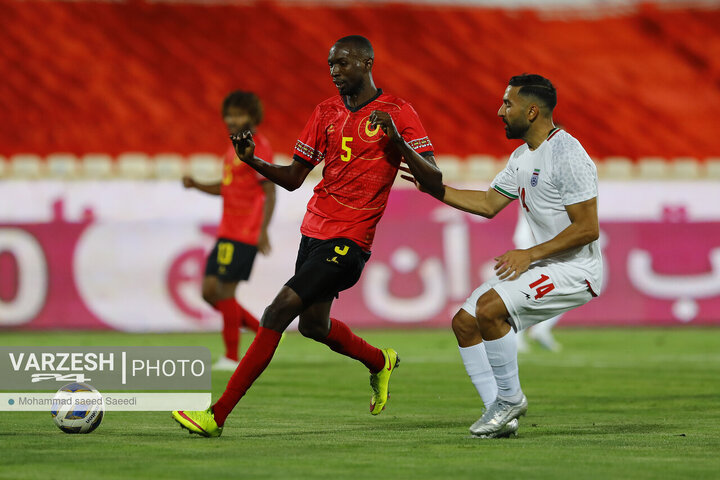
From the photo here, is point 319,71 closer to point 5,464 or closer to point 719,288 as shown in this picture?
point 719,288

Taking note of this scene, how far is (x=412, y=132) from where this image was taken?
6617mm

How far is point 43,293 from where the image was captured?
575 inches

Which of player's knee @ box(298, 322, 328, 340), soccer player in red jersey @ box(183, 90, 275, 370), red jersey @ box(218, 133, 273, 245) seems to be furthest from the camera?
red jersey @ box(218, 133, 273, 245)

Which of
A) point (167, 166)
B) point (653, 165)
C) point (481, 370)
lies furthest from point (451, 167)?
point (481, 370)

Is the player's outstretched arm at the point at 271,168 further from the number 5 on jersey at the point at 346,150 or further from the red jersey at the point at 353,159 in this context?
the number 5 on jersey at the point at 346,150

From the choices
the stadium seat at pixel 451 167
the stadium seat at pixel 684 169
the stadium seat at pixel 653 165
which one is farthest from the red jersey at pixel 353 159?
the stadium seat at pixel 653 165

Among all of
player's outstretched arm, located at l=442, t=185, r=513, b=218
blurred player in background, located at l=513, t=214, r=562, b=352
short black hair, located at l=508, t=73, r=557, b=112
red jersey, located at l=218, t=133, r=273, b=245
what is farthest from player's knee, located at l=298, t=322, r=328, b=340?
blurred player in background, located at l=513, t=214, r=562, b=352

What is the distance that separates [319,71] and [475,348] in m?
20.6

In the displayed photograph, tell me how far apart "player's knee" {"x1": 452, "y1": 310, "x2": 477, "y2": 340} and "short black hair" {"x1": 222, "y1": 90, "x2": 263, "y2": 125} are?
4487mm

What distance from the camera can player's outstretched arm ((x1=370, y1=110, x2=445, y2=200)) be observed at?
20.0 ft

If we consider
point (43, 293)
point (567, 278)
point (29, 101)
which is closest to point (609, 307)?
point (43, 293)

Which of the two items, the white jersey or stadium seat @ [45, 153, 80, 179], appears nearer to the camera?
the white jersey

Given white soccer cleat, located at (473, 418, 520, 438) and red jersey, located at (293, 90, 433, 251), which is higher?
red jersey, located at (293, 90, 433, 251)

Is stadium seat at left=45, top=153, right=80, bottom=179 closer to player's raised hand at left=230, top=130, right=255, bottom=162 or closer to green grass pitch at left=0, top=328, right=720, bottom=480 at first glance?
green grass pitch at left=0, top=328, right=720, bottom=480
